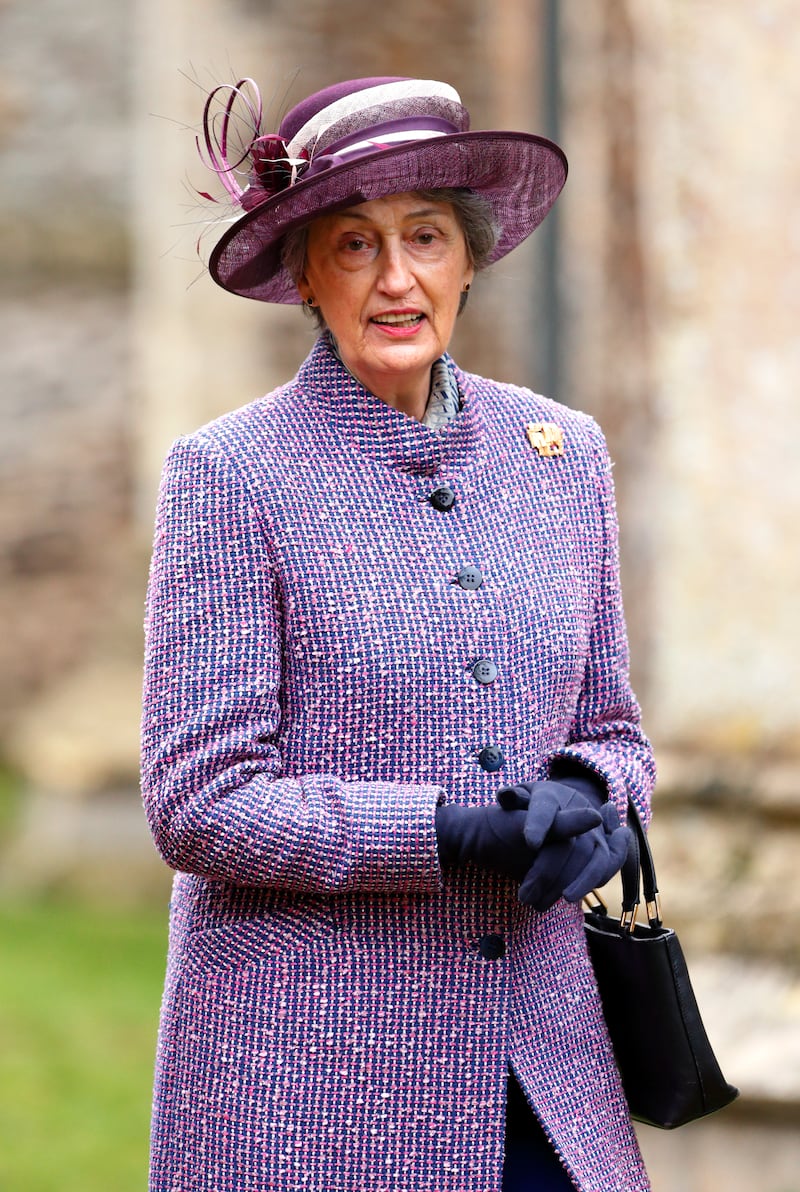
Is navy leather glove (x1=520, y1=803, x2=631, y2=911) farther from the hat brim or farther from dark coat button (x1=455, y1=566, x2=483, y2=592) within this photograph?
the hat brim

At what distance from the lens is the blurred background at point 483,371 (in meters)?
4.08

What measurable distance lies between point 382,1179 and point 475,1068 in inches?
6.5

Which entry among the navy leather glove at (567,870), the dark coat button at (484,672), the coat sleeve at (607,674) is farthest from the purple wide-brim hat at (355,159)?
the navy leather glove at (567,870)

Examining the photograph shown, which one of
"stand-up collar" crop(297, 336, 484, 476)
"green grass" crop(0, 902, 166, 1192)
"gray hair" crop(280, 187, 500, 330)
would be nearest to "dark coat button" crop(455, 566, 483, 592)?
"stand-up collar" crop(297, 336, 484, 476)

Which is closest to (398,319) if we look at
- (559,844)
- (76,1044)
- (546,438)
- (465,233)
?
(465,233)

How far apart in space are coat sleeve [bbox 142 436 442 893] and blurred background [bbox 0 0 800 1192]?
1.61 feet

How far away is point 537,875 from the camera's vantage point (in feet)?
7.27

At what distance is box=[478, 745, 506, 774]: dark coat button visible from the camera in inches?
94.6

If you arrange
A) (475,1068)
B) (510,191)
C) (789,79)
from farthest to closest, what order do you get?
(789,79) < (510,191) < (475,1068)

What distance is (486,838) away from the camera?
2260mm

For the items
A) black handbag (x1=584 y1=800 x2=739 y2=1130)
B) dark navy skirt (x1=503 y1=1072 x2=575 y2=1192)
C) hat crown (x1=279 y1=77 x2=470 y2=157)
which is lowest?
dark navy skirt (x1=503 y1=1072 x2=575 y2=1192)

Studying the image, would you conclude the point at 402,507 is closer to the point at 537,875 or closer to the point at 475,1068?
the point at 537,875

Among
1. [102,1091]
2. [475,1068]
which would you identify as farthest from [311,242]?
[102,1091]

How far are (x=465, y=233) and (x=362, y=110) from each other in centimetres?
22
